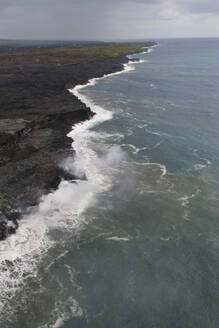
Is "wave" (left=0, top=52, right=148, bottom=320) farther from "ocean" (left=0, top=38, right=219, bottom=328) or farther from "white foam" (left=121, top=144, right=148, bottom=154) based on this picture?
Result: "white foam" (left=121, top=144, right=148, bottom=154)

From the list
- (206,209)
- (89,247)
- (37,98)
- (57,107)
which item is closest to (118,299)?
(89,247)

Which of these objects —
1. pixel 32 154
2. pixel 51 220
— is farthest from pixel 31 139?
pixel 51 220

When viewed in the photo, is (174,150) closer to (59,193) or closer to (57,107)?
(59,193)

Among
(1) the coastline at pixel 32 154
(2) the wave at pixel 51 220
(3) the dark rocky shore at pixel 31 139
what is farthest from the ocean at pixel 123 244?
(3) the dark rocky shore at pixel 31 139

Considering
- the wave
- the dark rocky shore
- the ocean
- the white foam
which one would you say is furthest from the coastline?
the white foam

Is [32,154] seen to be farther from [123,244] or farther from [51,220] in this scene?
[123,244]

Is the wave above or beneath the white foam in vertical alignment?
beneath

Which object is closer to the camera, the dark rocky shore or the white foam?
the dark rocky shore
